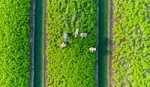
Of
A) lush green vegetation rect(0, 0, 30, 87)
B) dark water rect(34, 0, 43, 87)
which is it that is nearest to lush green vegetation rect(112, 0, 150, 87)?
dark water rect(34, 0, 43, 87)

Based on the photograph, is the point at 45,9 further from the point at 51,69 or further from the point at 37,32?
the point at 51,69

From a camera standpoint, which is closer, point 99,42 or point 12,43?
point 12,43

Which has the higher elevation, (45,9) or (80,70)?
(45,9)

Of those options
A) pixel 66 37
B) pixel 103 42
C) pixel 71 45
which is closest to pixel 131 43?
pixel 103 42

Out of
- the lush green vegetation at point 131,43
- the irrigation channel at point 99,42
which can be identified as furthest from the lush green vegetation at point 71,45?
the lush green vegetation at point 131,43

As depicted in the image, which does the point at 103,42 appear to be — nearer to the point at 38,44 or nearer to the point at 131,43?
the point at 131,43

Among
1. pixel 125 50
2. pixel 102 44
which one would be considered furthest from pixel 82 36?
pixel 125 50

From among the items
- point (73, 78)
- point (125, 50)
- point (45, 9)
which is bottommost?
point (73, 78)
